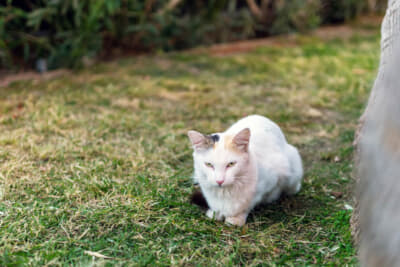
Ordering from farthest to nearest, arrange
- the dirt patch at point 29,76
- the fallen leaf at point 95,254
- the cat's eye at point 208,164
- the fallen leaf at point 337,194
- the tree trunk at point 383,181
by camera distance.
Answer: the dirt patch at point 29,76 < the fallen leaf at point 337,194 < the cat's eye at point 208,164 < the fallen leaf at point 95,254 < the tree trunk at point 383,181

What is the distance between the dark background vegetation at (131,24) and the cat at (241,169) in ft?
11.2

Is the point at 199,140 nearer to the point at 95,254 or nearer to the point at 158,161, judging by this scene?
the point at 95,254

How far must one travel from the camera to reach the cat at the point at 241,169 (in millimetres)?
2203

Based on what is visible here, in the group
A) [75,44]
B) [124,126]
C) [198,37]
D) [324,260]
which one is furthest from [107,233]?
[198,37]

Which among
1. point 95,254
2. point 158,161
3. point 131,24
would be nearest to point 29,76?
point 131,24

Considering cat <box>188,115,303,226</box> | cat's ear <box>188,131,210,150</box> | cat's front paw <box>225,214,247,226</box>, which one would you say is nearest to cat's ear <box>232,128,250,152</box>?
cat <box>188,115,303,226</box>

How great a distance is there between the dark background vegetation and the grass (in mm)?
498

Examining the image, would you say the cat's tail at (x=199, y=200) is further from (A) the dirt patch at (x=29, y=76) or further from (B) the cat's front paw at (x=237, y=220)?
(A) the dirt patch at (x=29, y=76)

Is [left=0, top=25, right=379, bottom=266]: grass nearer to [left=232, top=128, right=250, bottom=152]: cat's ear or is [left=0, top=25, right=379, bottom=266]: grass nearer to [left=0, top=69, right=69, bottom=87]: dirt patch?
[left=0, top=69, right=69, bottom=87]: dirt patch

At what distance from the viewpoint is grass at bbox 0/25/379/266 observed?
2104 millimetres

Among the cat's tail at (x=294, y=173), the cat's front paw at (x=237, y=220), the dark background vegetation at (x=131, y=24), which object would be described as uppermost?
the dark background vegetation at (x=131, y=24)

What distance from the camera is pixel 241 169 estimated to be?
224 centimetres

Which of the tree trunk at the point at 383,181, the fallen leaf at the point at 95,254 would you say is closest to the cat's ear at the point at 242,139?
the tree trunk at the point at 383,181

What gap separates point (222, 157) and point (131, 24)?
446 centimetres
